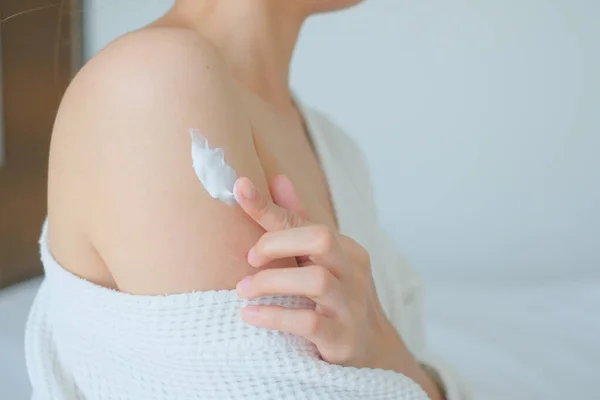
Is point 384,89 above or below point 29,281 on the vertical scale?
above

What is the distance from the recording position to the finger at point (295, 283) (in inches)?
14.8

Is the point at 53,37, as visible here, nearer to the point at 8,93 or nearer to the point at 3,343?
the point at 8,93

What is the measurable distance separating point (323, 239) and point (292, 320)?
0.05m

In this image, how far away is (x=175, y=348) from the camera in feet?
1.36

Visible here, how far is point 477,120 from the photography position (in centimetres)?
144

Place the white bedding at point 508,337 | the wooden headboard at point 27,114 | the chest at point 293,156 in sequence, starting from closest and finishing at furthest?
1. the chest at point 293,156
2. the white bedding at point 508,337
3. the wooden headboard at point 27,114

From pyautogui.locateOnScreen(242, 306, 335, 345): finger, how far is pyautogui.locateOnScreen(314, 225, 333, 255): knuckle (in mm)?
38

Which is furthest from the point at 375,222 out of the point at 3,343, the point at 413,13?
the point at 413,13

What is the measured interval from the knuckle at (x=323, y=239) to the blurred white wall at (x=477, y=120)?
108cm

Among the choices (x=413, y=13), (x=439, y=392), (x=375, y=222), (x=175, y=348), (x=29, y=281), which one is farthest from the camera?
(x=413, y=13)

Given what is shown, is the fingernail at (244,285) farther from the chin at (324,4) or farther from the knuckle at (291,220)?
the chin at (324,4)

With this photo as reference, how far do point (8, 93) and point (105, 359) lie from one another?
2.42 ft

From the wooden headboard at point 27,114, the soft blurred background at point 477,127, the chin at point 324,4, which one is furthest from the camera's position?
the soft blurred background at point 477,127

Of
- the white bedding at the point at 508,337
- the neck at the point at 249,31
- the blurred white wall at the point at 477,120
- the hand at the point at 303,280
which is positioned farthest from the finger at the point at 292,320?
the blurred white wall at the point at 477,120
